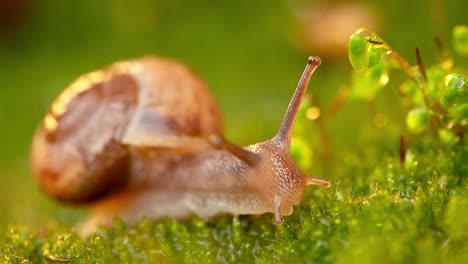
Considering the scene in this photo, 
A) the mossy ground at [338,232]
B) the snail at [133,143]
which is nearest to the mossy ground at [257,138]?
the mossy ground at [338,232]

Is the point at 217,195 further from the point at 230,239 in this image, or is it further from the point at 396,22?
the point at 396,22

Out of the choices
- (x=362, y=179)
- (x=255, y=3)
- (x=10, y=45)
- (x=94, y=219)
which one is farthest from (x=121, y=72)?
(x=10, y=45)

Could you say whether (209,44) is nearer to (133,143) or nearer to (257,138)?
(257,138)

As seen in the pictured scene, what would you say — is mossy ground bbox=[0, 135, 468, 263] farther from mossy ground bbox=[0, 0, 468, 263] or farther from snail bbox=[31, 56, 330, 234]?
snail bbox=[31, 56, 330, 234]

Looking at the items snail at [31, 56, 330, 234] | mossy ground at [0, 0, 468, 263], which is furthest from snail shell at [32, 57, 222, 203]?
mossy ground at [0, 0, 468, 263]

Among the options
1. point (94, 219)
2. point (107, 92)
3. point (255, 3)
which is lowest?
point (94, 219)
